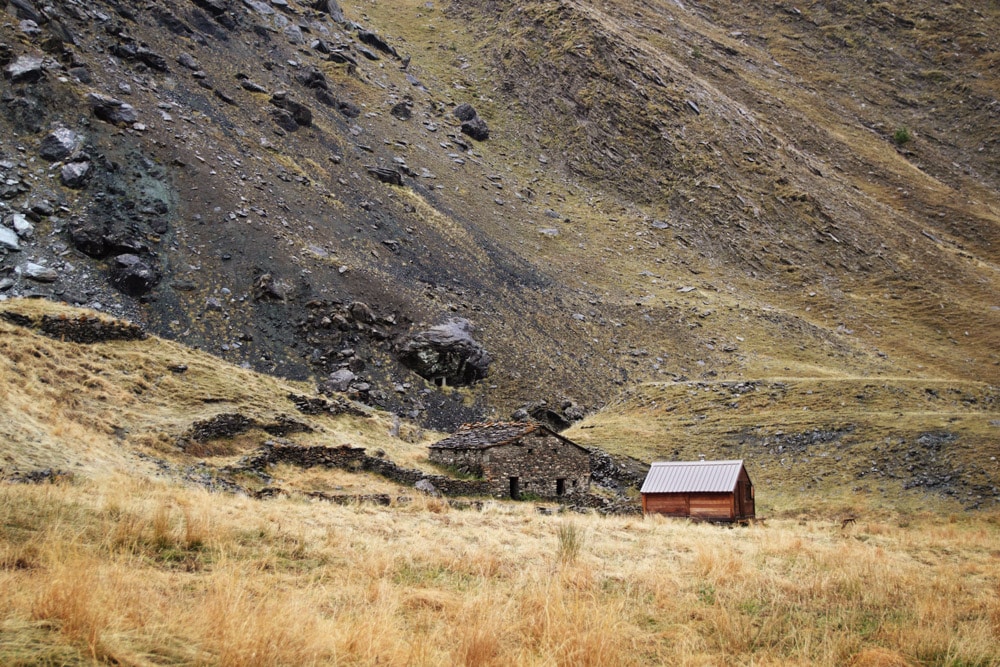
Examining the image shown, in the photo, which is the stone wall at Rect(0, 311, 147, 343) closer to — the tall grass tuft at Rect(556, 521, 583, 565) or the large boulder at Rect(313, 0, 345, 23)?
the tall grass tuft at Rect(556, 521, 583, 565)

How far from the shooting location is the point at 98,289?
34.8 meters

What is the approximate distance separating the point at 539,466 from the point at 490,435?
2.25 m

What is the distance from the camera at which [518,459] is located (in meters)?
27.4

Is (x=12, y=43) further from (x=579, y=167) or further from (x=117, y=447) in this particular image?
(x=579, y=167)

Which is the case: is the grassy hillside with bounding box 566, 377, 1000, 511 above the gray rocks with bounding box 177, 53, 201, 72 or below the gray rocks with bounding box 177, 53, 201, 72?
below

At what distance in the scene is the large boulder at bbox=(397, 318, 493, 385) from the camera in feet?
134

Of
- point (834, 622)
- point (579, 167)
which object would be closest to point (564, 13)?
point (579, 167)

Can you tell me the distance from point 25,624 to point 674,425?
35499mm

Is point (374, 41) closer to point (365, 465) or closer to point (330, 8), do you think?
point (330, 8)

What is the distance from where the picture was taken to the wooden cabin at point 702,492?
24.9 metres

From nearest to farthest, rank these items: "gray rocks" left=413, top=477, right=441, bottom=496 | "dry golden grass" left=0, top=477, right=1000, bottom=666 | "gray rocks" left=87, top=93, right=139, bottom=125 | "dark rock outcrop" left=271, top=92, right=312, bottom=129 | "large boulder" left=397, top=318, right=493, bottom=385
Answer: "dry golden grass" left=0, top=477, right=1000, bottom=666 < "gray rocks" left=413, top=477, right=441, bottom=496 < "large boulder" left=397, top=318, right=493, bottom=385 < "gray rocks" left=87, top=93, right=139, bottom=125 < "dark rock outcrop" left=271, top=92, right=312, bottom=129

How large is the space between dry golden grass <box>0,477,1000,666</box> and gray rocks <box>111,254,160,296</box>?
2551 cm

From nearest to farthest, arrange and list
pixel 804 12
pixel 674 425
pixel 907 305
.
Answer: pixel 674 425 < pixel 907 305 < pixel 804 12

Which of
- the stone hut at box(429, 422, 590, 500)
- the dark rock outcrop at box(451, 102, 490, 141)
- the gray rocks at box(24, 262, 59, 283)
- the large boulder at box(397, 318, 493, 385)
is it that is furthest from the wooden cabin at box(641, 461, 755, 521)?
the dark rock outcrop at box(451, 102, 490, 141)
